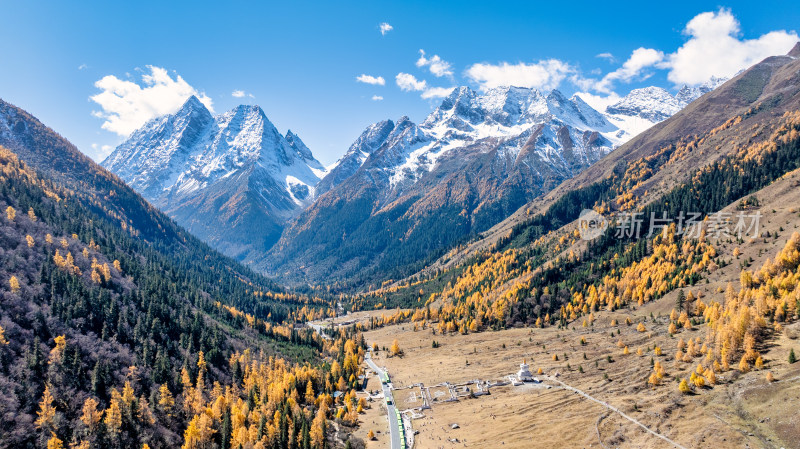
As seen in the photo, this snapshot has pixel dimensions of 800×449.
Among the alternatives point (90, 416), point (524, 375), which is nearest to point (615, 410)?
point (524, 375)

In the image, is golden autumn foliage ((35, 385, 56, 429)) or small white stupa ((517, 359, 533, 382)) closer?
golden autumn foliage ((35, 385, 56, 429))

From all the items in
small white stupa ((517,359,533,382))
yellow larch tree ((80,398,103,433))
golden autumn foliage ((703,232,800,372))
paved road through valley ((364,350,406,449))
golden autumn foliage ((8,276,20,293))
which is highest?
golden autumn foliage ((8,276,20,293))

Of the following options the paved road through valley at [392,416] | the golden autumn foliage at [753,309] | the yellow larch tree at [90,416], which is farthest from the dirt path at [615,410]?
the yellow larch tree at [90,416]

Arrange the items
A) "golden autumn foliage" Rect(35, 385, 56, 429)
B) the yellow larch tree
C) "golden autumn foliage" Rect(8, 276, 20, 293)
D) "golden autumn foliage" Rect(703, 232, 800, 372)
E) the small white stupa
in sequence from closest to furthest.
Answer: "golden autumn foliage" Rect(35, 385, 56, 429), "golden autumn foliage" Rect(703, 232, 800, 372), the yellow larch tree, the small white stupa, "golden autumn foliage" Rect(8, 276, 20, 293)

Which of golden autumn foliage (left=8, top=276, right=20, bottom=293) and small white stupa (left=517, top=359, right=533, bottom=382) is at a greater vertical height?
golden autumn foliage (left=8, top=276, right=20, bottom=293)

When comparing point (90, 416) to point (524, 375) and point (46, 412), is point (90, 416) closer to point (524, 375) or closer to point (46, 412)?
point (46, 412)

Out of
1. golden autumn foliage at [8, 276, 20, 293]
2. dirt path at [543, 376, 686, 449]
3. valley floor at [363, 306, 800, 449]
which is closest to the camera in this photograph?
valley floor at [363, 306, 800, 449]

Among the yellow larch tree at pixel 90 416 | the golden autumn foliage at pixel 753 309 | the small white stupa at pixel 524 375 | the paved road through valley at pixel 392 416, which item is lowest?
the paved road through valley at pixel 392 416

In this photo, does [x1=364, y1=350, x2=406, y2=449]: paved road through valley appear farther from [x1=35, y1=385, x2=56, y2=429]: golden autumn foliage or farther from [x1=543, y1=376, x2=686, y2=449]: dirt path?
[x1=35, y1=385, x2=56, y2=429]: golden autumn foliage

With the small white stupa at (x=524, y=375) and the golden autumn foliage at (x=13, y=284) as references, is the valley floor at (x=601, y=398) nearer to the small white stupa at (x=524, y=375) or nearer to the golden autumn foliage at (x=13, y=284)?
the small white stupa at (x=524, y=375)

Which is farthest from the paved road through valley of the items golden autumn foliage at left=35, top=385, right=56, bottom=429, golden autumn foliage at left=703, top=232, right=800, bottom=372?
golden autumn foliage at left=35, top=385, right=56, bottom=429

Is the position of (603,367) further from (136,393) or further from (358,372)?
(136,393)

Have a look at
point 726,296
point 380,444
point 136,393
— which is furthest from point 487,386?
point 136,393
